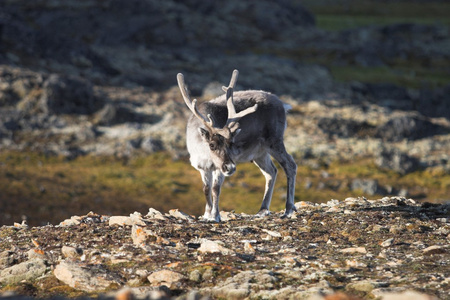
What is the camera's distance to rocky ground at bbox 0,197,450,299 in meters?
13.0

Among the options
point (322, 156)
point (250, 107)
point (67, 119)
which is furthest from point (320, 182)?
point (250, 107)

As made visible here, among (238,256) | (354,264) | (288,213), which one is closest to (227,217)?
(288,213)

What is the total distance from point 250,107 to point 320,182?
116ft

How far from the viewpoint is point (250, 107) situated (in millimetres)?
19703

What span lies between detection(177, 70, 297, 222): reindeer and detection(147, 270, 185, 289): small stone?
5659 millimetres

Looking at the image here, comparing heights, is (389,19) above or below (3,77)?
above

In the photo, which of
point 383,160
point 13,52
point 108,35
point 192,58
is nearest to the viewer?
point 383,160

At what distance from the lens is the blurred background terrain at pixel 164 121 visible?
167 ft

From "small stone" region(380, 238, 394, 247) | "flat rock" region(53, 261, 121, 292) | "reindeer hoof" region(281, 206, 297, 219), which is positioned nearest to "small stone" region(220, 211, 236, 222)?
"reindeer hoof" region(281, 206, 297, 219)

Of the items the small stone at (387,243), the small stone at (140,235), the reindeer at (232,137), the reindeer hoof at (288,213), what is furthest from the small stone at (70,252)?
the small stone at (387,243)

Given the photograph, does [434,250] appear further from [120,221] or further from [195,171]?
[195,171]

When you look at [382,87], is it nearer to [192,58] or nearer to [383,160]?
[192,58]

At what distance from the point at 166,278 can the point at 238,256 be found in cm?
223

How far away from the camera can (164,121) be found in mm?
67562
